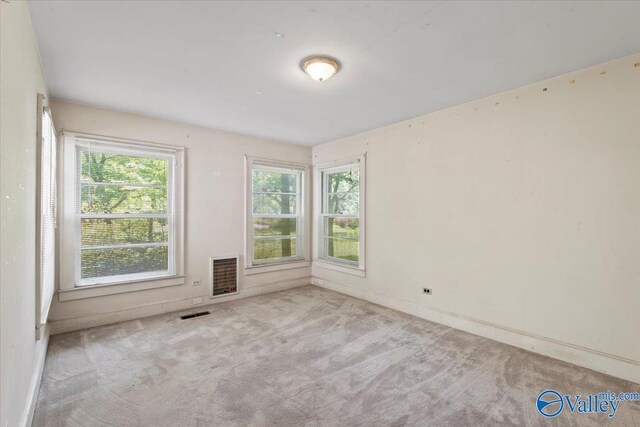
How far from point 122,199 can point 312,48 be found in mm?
2967

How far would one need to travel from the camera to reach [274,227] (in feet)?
16.5

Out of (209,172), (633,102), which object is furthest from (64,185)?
(633,102)

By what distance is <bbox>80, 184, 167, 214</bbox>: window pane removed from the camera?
3.41 metres

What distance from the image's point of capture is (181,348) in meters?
2.82

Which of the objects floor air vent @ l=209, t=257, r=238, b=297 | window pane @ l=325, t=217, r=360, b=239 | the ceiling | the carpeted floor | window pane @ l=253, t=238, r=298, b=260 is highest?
the ceiling

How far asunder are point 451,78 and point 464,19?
0.84 m

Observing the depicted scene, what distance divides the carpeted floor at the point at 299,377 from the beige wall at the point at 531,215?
357mm

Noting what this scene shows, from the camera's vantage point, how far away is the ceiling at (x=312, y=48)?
1803 millimetres

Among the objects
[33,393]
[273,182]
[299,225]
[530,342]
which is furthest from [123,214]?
[530,342]

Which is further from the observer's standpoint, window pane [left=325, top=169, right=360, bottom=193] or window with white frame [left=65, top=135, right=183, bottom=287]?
window pane [left=325, top=169, right=360, bottom=193]

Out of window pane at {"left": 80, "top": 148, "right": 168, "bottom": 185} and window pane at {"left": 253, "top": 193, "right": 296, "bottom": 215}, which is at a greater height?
window pane at {"left": 80, "top": 148, "right": 168, "bottom": 185}

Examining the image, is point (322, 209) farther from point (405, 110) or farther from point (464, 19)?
point (464, 19)

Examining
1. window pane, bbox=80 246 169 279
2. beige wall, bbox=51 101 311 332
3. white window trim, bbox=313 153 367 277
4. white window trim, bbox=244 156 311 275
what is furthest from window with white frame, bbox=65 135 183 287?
white window trim, bbox=313 153 367 277

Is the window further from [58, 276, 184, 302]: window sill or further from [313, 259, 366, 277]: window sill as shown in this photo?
[58, 276, 184, 302]: window sill
